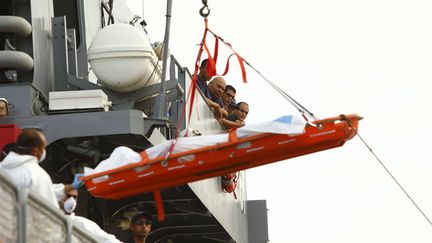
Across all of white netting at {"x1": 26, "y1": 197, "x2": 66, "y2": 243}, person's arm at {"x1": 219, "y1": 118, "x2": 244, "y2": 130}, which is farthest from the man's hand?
white netting at {"x1": 26, "y1": 197, "x2": 66, "y2": 243}

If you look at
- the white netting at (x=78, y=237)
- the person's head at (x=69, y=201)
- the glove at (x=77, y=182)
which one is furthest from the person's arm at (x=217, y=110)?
the white netting at (x=78, y=237)

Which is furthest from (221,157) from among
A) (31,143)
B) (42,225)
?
(42,225)

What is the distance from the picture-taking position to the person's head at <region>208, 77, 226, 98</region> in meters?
21.1

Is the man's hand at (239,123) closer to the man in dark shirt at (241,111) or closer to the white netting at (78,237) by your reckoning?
the man in dark shirt at (241,111)

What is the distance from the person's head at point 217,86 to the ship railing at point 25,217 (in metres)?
8.47

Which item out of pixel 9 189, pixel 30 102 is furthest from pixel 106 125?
pixel 9 189

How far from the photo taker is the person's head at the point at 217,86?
21.1 metres

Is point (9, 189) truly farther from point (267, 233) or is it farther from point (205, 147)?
point (267, 233)

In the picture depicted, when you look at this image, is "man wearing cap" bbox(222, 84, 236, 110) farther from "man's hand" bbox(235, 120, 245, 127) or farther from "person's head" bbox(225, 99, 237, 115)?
"man's hand" bbox(235, 120, 245, 127)

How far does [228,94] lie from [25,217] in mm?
10218

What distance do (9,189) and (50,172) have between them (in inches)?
265

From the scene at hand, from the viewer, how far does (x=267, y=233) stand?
1167 inches

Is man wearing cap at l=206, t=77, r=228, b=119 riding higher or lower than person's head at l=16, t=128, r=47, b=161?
higher

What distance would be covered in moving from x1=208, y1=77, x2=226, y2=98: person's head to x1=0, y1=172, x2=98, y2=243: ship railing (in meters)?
8.47
